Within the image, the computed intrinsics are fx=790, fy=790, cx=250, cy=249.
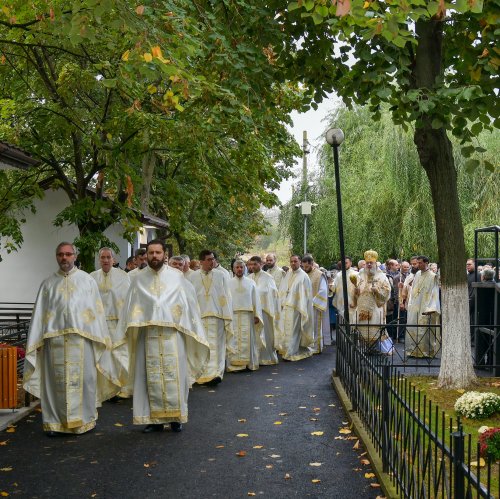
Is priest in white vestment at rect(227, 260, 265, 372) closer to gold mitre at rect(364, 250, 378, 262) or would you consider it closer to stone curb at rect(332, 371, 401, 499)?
gold mitre at rect(364, 250, 378, 262)

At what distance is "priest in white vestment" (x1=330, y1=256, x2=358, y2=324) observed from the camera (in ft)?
52.3

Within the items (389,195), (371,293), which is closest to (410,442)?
(371,293)

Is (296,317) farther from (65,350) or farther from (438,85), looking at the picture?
(65,350)

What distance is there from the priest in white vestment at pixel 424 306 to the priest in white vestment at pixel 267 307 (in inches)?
→ 107

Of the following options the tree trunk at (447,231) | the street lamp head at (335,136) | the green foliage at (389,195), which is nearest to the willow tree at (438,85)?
the tree trunk at (447,231)

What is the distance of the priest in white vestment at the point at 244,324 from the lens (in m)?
14.1

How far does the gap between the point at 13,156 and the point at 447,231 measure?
6.31 meters

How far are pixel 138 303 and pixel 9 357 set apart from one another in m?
1.80

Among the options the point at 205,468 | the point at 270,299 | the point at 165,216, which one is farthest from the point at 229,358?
the point at 165,216

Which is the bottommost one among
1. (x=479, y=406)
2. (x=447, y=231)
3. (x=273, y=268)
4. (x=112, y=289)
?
(x=479, y=406)

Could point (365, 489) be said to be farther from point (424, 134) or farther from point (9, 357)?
point (424, 134)

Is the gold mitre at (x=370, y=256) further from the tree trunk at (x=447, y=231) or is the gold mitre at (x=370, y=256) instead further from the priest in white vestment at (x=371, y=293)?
the tree trunk at (x=447, y=231)

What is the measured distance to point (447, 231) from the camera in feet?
36.5

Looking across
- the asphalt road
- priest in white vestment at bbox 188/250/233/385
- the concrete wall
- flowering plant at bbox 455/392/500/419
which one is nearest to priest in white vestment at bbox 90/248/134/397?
priest in white vestment at bbox 188/250/233/385
